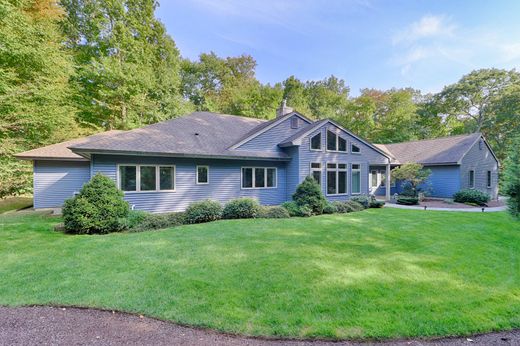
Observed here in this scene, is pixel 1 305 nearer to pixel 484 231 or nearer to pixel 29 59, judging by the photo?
pixel 484 231

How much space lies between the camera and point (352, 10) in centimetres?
1398

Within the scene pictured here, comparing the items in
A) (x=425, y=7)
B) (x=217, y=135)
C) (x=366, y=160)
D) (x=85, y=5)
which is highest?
(x=85, y=5)

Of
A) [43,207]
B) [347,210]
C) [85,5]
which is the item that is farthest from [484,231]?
[85,5]

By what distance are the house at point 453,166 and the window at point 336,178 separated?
Result: 17.7 feet

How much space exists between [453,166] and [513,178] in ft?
44.8

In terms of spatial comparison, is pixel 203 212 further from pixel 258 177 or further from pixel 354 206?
pixel 354 206

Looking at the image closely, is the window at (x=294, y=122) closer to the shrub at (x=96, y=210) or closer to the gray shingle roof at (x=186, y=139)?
the gray shingle roof at (x=186, y=139)

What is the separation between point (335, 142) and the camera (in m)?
15.4

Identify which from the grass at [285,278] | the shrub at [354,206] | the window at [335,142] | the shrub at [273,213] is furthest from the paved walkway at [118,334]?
the window at [335,142]

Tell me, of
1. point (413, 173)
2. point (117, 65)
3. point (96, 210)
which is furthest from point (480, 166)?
point (117, 65)

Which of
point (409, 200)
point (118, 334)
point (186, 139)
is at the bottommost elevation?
point (118, 334)

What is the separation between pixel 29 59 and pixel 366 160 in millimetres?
21406

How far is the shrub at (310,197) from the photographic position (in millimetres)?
11586

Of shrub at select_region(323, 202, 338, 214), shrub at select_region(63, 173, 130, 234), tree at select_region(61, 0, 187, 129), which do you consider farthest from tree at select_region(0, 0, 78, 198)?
shrub at select_region(323, 202, 338, 214)
